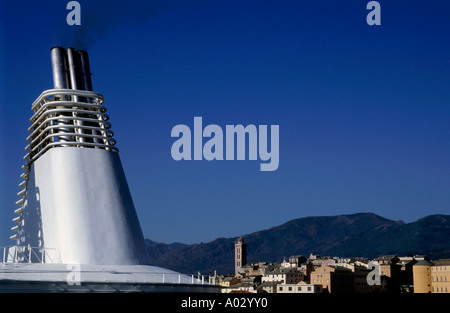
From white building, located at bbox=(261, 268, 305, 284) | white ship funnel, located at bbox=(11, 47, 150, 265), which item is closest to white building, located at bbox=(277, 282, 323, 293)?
white building, located at bbox=(261, 268, 305, 284)

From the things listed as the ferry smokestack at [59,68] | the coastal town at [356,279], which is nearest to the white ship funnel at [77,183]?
the ferry smokestack at [59,68]

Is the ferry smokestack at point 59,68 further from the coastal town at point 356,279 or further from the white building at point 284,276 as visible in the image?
the white building at point 284,276

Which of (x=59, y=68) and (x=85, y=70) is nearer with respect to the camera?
(x=59, y=68)

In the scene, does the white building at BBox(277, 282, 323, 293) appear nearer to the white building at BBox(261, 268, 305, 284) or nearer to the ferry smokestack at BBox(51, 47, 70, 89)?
the white building at BBox(261, 268, 305, 284)

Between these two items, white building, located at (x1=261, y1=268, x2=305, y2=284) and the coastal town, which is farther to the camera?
white building, located at (x1=261, y1=268, x2=305, y2=284)

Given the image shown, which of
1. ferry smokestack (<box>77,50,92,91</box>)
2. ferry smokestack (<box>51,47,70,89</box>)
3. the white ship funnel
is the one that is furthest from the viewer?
ferry smokestack (<box>77,50,92,91</box>)

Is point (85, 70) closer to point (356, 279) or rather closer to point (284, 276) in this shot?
point (284, 276)

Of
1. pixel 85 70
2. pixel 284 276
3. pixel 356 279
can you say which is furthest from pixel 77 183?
pixel 356 279

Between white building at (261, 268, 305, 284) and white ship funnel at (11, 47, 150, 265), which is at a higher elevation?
white ship funnel at (11, 47, 150, 265)

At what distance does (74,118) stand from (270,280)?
420 ft

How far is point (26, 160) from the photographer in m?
41.8

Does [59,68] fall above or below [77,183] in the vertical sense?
above
